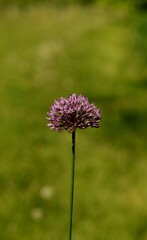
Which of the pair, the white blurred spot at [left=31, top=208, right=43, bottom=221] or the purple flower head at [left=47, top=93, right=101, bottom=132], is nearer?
the purple flower head at [left=47, top=93, right=101, bottom=132]

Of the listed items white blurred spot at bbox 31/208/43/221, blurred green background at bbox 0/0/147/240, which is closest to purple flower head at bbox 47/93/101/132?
blurred green background at bbox 0/0/147/240

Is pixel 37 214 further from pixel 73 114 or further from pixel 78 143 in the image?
pixel 73 114

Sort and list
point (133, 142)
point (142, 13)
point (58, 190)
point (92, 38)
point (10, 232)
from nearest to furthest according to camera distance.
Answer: point (10, 232) < point (58, 190) < point (133, 142) < point (142, 13) < point (92, 38)

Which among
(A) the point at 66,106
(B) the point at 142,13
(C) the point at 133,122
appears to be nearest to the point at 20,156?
(C) the point at 133,122

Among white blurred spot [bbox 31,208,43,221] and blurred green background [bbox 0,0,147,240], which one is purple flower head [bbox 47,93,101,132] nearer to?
blurred green background [bbox 0,0,147,240]

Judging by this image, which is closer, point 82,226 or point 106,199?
point 82,226

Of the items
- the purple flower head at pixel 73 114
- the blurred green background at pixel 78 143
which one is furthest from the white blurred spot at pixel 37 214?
the purple flower head at pixel 73 114

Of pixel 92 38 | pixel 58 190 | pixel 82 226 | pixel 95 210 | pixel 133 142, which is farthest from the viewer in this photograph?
pixel 92 38

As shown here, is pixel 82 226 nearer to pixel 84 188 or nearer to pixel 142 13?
pixel 84 188
